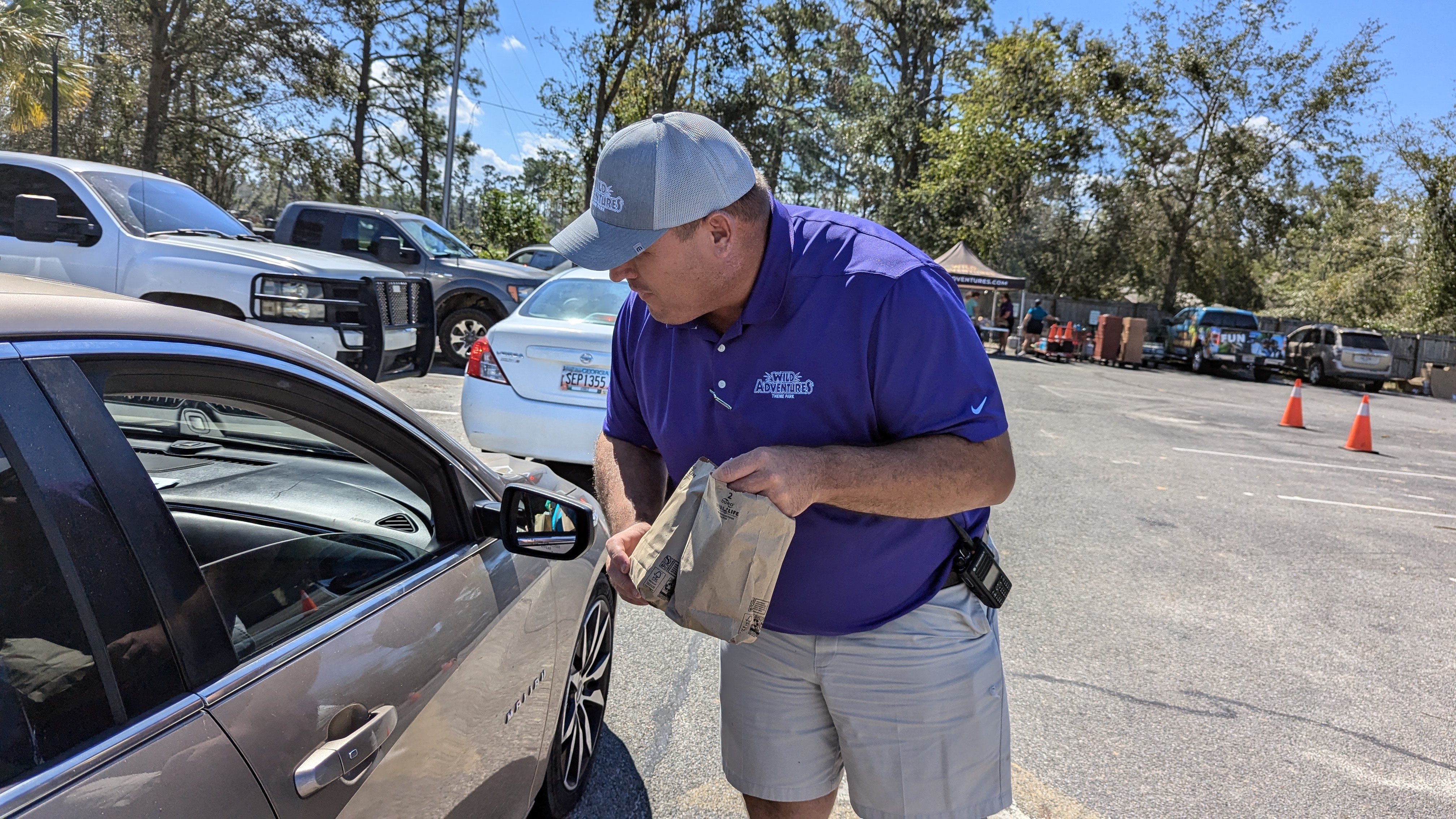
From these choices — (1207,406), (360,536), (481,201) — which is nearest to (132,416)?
(360,536)

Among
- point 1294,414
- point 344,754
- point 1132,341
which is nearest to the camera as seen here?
point 344,754

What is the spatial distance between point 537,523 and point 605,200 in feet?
2.72

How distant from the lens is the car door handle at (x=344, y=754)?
1388mm

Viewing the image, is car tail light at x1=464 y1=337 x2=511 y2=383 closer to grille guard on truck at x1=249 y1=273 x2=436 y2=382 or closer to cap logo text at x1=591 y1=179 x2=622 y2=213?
grille guard on truck at x1=249 y1=273 x2=436 y2=382

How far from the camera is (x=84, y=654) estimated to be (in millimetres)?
1197

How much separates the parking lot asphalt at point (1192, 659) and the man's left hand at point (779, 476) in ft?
5.77

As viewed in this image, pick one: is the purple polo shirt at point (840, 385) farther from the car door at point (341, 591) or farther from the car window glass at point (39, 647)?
the car window glass at point (39, 647)

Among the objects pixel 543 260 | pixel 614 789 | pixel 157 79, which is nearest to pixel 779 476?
pixel 614 789

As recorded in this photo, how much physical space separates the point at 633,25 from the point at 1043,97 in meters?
14.8

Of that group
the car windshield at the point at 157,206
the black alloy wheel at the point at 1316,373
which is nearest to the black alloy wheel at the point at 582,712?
the car windshield at the point at 157,206

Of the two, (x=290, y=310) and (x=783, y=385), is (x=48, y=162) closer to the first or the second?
(x=290, y=310)

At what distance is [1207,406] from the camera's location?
16.1 m

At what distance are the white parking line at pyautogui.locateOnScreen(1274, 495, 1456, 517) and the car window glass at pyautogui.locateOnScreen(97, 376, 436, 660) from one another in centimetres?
832

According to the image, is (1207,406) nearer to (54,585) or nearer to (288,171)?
(54,585)
